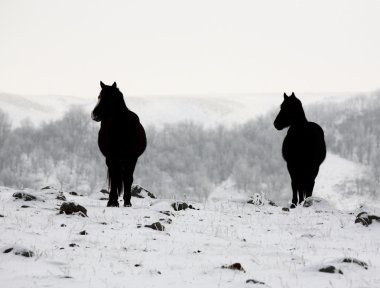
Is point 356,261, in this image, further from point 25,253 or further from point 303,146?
point 303,146

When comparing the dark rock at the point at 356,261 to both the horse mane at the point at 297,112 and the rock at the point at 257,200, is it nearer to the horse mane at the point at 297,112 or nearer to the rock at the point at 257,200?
the rock at the point at 257,200

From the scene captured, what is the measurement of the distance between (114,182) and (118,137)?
115cm

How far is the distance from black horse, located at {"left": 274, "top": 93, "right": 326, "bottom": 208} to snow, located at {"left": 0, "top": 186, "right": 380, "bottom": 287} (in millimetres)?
2917

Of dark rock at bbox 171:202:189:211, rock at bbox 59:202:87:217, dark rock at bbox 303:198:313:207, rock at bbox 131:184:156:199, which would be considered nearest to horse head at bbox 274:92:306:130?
dark rock at bbox 303:198:313:207

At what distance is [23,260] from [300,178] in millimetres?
9835

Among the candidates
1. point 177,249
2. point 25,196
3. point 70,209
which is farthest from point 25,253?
point 25,196

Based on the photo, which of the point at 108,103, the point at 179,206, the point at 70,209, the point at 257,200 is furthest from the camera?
the point at 257,200

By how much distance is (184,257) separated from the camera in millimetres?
5961

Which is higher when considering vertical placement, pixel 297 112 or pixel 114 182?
pixel 297 112

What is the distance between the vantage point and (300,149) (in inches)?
538

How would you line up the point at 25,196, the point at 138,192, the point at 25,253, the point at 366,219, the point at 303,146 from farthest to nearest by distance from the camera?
the point at 138,192
the point at 303,146
the point at 25,196
the point at 366,219
the point at 25,253

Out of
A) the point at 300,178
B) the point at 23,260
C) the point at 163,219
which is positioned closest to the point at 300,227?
the point at 163,219

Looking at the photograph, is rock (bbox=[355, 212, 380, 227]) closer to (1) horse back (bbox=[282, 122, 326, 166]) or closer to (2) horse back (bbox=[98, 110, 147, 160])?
(1) horse back (bbox=[282, 122, 326, 166])

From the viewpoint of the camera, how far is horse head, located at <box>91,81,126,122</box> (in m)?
11.9
